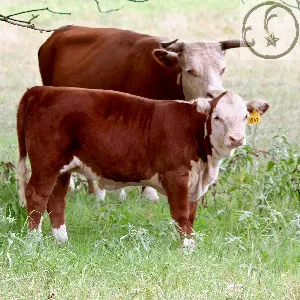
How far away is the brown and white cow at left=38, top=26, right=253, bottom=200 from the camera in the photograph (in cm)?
884

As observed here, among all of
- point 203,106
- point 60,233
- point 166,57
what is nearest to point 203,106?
point 203,106

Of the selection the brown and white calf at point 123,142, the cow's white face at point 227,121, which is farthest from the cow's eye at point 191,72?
the cow's white face at point 227,121

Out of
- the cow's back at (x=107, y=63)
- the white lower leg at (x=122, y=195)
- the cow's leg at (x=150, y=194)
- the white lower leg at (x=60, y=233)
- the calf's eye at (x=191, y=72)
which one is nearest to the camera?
the white lower leg at (x=60, y=233)

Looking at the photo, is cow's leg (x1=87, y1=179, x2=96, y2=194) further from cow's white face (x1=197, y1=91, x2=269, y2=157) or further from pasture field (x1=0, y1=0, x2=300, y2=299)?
cow's white face (x1=197, y1=91, x2=269, y2=157)

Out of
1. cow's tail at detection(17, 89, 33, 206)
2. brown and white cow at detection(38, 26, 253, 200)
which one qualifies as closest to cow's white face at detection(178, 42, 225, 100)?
brown and white cow at detection(38, 26, 253, 200)

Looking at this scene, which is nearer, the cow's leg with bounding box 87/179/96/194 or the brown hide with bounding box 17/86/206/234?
the brown hide with bounding box 17/86/206/234

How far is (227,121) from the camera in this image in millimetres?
7031

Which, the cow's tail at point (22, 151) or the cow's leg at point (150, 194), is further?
the cow's leg at point (150, 194)

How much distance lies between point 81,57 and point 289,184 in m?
2.62

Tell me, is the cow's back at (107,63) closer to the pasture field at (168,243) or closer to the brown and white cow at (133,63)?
the brown and white cow at (133,63)

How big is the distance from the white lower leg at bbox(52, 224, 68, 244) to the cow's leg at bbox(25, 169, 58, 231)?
10.1 inches

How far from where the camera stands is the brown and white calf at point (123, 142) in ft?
23.9

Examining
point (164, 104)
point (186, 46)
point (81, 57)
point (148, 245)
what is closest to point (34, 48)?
point (81, 57)

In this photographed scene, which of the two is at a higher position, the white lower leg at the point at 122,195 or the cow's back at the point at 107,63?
the cow's back at the point at 107,63
